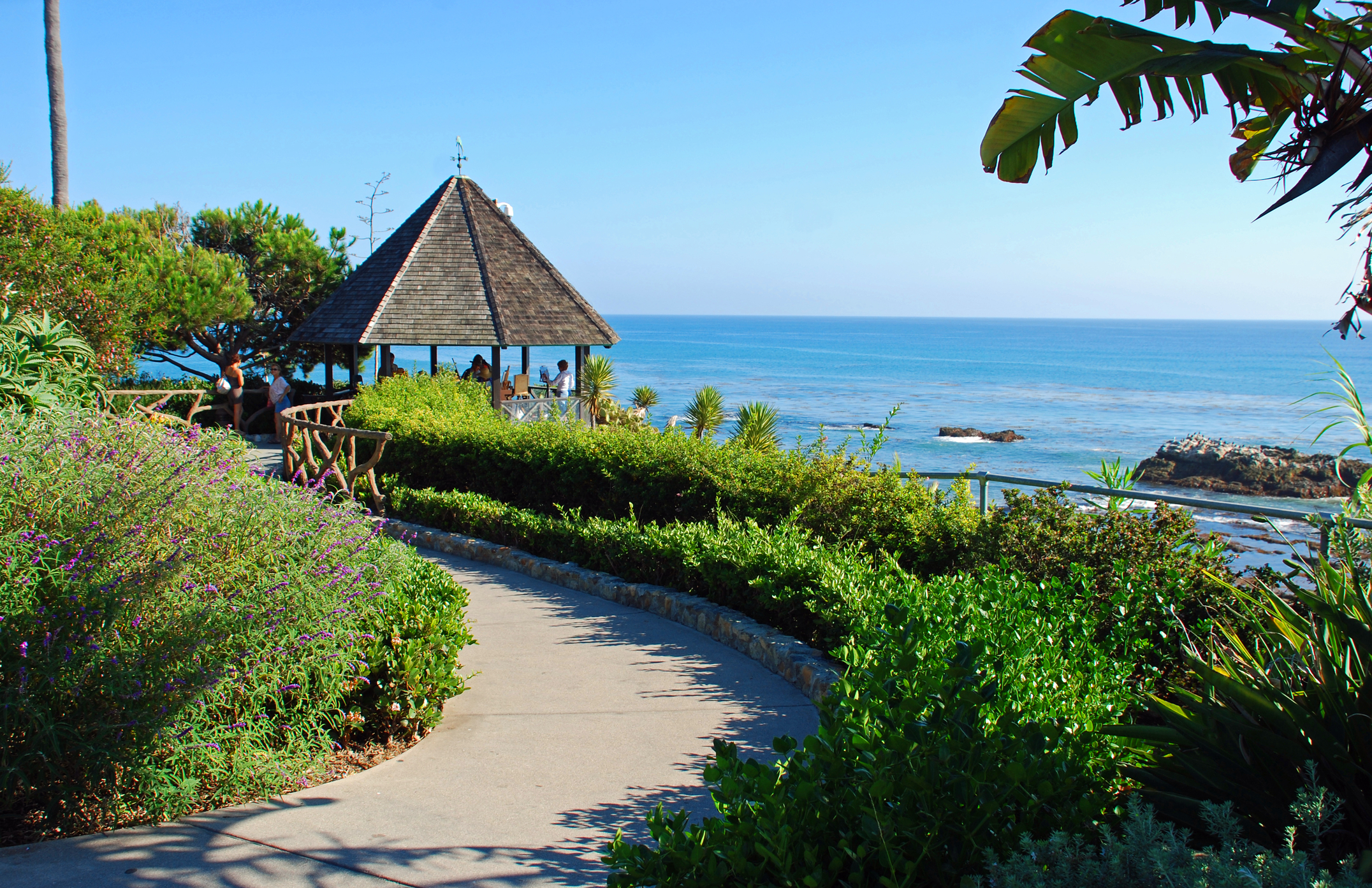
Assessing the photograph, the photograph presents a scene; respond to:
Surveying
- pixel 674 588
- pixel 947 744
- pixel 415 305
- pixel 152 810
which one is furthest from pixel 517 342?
pixel 947 744

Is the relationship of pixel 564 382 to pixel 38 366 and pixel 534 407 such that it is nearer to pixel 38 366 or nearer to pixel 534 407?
pixel 534 407

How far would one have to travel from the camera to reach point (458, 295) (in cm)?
1942

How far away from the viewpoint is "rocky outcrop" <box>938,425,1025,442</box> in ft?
162

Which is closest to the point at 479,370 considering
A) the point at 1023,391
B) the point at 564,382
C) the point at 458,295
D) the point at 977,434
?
the point at 458,295

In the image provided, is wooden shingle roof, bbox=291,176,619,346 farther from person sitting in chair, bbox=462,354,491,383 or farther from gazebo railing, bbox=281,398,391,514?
gazebo railing, bbox=281,398,391,514

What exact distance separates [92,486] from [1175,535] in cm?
609

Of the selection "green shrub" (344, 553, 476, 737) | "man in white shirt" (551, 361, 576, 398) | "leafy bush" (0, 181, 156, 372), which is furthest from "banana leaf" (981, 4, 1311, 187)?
"man in white shirt" (551, 361, 576, 398)

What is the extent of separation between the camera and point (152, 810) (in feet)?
12.2

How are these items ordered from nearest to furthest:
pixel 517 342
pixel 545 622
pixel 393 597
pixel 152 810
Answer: pixel 152 810
pixel 393 597
pixel 545 622
pixel 517 342

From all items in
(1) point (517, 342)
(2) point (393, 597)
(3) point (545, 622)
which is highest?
(1) point (517, 342)

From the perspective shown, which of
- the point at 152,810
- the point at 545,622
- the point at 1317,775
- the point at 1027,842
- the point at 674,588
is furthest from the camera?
the point at 674,588

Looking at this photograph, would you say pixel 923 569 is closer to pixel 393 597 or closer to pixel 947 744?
pixel 393 597

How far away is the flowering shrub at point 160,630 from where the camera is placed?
361cm

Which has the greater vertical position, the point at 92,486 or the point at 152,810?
the point at 92,486
